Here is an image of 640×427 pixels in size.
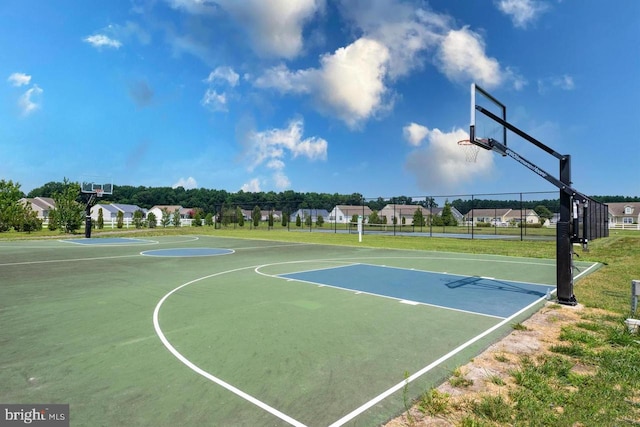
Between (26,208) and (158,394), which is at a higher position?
(26,208)

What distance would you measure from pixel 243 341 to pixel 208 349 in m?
0.45

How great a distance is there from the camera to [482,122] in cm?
743

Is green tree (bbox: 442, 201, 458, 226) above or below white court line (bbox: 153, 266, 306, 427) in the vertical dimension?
above

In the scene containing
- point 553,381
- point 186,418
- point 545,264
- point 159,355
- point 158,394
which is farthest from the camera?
point 545,264

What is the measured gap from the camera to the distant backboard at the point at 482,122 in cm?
730

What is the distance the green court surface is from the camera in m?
3.02

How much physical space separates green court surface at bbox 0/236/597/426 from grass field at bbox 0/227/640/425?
2 cm

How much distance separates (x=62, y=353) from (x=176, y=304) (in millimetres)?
2371

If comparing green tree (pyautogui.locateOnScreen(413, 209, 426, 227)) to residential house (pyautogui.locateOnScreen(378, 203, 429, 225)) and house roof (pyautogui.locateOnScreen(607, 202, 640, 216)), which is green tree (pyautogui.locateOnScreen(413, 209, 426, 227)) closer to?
residential house (pyautogui.locateOnScreen(378, 203, 429, 225))

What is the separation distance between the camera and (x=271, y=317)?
18.4ft

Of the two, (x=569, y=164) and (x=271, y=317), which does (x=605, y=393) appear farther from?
(x=569, y=164)

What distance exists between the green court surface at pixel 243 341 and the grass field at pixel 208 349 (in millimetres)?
17

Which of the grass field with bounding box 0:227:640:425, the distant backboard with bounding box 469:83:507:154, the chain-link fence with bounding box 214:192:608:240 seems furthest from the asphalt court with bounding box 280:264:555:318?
the chain-link fence with bounding box 214:192:608:240

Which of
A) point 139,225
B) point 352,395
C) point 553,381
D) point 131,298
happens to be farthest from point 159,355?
point 139,225
